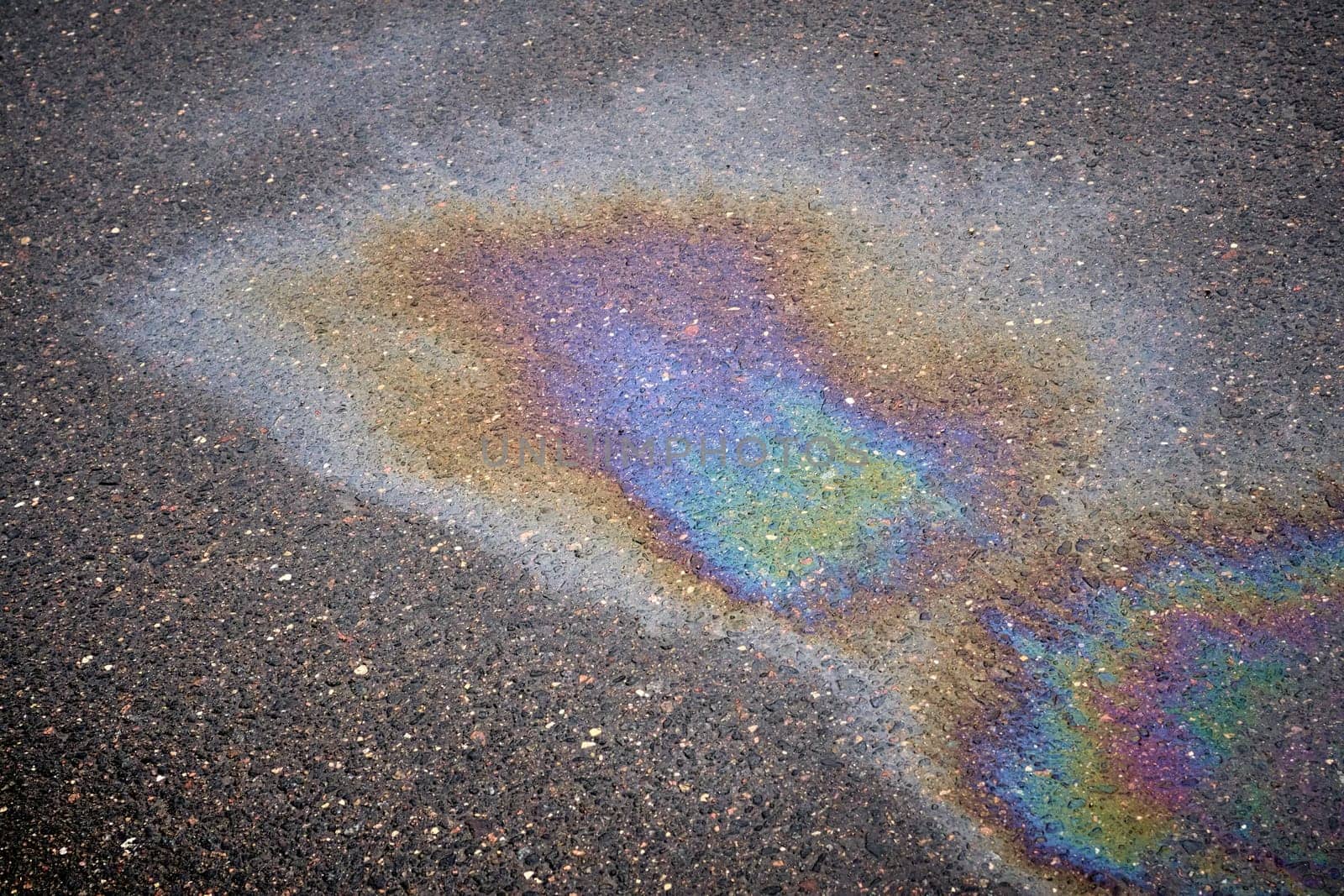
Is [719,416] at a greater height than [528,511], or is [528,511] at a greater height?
[719,416]

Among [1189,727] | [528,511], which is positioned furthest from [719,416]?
[1189,727]

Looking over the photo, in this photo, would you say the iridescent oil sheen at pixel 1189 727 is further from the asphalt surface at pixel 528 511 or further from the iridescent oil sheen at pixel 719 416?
the iridescent oil sheen at pixel 719 416

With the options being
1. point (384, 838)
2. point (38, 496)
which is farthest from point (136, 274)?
point (384, 838)

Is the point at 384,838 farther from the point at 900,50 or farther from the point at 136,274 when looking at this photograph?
the point at 900,50

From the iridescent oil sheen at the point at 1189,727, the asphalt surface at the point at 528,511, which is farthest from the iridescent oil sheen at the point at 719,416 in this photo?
the iridescent oil sheen at the point at 1189,727

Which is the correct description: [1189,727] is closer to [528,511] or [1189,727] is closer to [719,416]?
[719,416]

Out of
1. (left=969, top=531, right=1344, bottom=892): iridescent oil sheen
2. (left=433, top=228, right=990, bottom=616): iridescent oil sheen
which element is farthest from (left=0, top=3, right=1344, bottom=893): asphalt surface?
(left=433, top=228, right=990, bottom=616): iridescent oil sheen
